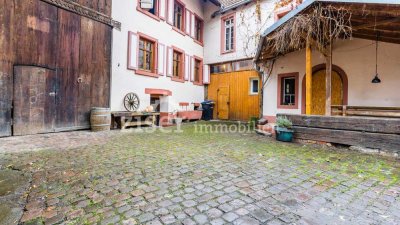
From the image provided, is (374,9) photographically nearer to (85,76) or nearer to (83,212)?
(83,212)

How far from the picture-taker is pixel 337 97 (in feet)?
24.6

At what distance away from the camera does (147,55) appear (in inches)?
381

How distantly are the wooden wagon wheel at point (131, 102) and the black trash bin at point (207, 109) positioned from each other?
14.8 feet

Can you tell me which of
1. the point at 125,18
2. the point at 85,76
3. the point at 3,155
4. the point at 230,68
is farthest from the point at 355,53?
the point at 3,155

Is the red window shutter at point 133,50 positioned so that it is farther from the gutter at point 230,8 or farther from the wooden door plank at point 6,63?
the gutter at point 230,8

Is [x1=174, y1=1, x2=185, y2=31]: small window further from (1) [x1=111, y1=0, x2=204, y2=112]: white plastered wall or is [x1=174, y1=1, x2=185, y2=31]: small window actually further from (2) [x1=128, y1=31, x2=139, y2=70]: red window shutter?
(2) [x1=128, y1=31, x2=139, y2=70]: red window shutter

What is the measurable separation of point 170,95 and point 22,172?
799cm

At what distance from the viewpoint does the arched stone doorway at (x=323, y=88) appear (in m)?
7.29

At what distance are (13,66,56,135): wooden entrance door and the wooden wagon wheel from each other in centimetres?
260

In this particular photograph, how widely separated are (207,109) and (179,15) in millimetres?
5405

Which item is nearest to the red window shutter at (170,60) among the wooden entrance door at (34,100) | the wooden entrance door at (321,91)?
the wooden entrance door at (34,100)

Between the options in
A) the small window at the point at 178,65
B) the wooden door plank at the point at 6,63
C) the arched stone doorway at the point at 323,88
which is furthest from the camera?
the small window at the point at 178,65

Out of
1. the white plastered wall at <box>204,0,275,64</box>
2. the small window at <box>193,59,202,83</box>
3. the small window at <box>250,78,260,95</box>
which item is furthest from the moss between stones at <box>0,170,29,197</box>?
the small window at <box>193,59,202,83</box>

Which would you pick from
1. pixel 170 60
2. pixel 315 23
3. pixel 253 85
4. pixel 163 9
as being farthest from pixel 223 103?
pixel 315 23
